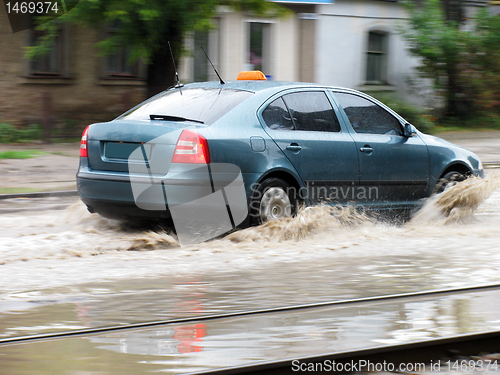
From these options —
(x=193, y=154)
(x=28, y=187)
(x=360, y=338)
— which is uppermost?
(x=193, y=154)

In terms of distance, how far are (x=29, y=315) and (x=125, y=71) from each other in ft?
50.5

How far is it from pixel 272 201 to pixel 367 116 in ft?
5.34

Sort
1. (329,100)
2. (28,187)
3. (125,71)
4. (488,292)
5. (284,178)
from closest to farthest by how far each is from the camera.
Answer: (488,292)
(284,178)
(329,100)
(28,187)
(125,71)

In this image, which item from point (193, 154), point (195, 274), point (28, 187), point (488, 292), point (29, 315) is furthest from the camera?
point (28, 187)

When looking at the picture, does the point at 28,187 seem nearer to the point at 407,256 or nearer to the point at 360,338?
the point at 407,256

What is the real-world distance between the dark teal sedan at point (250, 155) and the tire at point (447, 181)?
174 millimetres

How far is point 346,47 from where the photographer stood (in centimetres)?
2303

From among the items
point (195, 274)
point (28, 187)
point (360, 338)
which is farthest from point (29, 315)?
point (28, 187)

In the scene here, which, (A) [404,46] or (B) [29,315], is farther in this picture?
(A) [404,46]

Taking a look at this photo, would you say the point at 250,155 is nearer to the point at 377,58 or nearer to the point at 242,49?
the point at 242,49

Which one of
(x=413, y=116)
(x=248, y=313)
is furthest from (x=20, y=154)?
(x=413, y=116)

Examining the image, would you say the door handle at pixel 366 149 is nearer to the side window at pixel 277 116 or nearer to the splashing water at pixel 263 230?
the splashing water at pixel 263 230

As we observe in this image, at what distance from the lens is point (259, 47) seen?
21.5 m

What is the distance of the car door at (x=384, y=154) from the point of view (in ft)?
23.8
